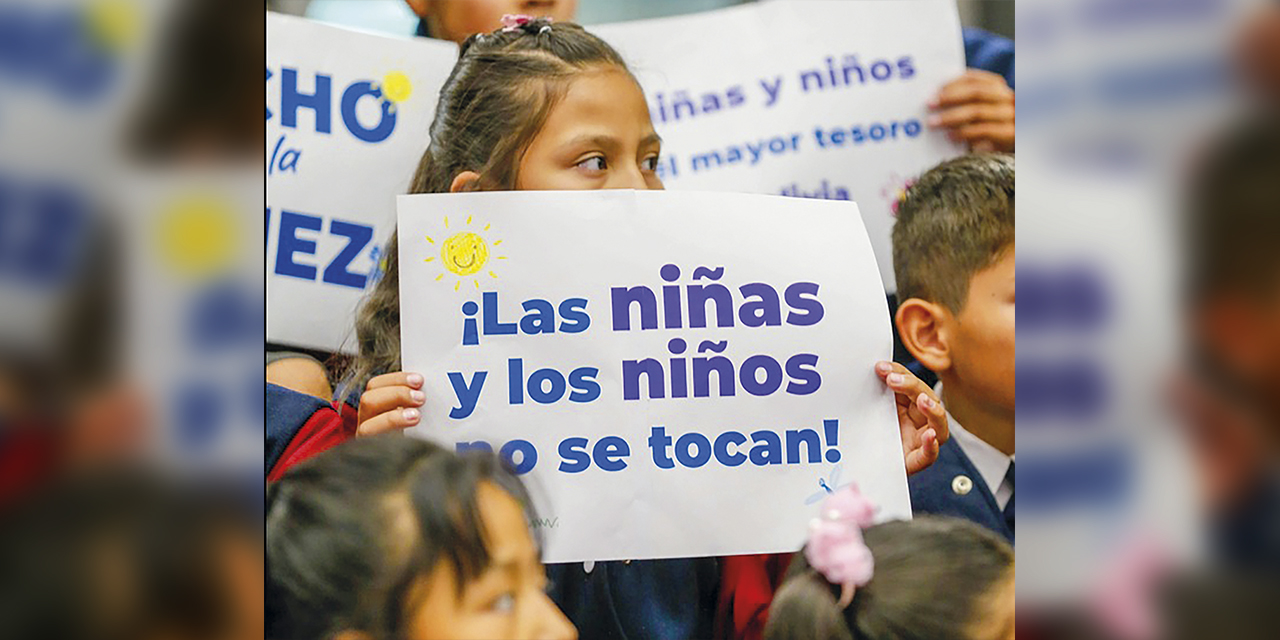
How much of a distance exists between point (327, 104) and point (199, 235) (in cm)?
30

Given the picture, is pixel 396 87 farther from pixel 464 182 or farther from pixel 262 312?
pixel 262 312

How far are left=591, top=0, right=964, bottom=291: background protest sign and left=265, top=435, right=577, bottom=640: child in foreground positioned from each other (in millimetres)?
392

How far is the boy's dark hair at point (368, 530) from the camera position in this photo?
113cm

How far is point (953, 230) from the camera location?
1.24m

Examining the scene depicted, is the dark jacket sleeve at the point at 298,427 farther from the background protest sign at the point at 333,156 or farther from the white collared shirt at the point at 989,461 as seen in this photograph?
the white collared shirt at the point at 989,461

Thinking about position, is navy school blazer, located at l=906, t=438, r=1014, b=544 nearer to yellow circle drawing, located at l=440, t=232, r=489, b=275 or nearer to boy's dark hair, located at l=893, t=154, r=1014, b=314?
boy's dark hair, located at l=893, t=154, r=1014, b=314

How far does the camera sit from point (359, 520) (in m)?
1.16

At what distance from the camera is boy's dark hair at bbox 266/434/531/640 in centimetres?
113

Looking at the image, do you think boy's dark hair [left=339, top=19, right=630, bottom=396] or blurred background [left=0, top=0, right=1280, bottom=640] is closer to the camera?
blurred background [left=0, top=0, right=1280, bottom=640]

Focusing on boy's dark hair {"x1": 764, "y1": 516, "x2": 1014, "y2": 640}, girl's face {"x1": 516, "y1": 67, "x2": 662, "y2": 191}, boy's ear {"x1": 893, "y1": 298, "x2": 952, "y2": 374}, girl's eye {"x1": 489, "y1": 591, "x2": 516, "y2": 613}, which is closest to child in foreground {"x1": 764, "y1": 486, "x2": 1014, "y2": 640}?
boy's dark hair {"x1": 764, "y1": 516, "x2": 1014, "y2": 640}

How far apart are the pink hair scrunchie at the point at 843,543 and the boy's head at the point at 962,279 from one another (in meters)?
0.16

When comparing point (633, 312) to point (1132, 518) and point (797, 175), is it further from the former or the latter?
point (1132, 518)

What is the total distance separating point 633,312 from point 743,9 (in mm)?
348

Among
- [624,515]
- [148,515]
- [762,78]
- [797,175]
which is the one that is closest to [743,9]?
[762,78]
